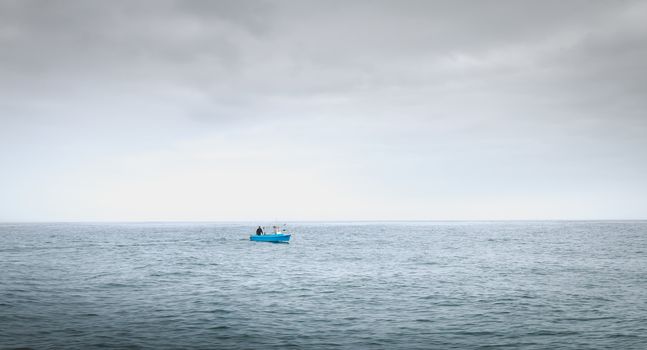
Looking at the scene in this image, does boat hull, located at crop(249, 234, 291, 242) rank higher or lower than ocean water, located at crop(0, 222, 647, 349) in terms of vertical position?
higher

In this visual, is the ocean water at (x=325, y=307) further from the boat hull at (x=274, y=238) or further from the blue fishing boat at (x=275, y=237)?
the boat hull at (x=274, y=238)

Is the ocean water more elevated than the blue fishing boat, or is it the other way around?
the blue fishing boat

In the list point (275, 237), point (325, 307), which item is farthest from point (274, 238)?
point (325, 307)

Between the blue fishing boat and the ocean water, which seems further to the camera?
the blue fishing boat

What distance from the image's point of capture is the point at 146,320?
1077 inches

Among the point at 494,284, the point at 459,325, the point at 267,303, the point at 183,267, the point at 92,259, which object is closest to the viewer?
the point at 459,325

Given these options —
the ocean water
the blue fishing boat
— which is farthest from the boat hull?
the ocean water

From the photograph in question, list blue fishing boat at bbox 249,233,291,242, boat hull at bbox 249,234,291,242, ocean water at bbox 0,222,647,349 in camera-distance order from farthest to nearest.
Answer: boat hull at bbox 249,234,291,242
blue fishing boat at bbox 249,233,291,242
ocean water at bbox 0,222,647,349

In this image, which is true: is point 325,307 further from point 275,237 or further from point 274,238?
point 274,238

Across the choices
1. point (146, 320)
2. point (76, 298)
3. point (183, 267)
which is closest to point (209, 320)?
point (146, 320)

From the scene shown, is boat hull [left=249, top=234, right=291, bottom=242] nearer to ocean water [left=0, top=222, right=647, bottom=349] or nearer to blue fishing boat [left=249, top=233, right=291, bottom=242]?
blue fishing boat [left=249, top=233, right=291, bottom=242]

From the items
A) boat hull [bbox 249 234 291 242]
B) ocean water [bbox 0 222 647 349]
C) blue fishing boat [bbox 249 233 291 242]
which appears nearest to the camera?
ocean water [bbox 0 222 647 349]

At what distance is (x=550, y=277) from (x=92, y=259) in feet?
203

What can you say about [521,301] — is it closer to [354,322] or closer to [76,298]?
[354,322]
